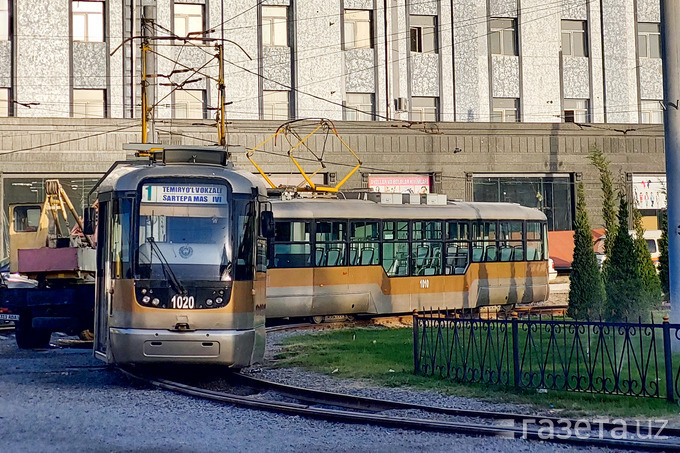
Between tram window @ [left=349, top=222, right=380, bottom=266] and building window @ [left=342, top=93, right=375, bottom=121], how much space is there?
13602 mm

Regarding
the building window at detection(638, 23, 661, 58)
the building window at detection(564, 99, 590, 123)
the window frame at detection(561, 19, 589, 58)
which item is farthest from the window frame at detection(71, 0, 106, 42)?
the building window at detection(638, 23, 661, 58)

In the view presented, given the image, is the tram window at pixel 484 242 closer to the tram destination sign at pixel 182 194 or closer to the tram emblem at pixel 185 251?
the tram destination sign at pixel 182 194

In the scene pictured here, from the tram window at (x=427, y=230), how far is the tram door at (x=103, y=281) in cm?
1248

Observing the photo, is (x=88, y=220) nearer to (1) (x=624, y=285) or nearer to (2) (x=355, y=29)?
(1) (x=624, y=285)

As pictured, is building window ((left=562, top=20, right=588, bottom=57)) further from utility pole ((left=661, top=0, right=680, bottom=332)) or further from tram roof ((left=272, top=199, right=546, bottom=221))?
utility pole ((left=661, top=0, right=680, bottom=332))

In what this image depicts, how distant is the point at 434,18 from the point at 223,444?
104 ft

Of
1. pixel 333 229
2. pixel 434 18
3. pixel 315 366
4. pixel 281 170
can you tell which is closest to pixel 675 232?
pixel 315 366

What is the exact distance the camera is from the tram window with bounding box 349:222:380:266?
24469mm

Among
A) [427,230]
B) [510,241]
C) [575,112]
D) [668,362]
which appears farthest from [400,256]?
[575,112]

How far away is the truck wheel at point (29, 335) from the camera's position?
18719 mm

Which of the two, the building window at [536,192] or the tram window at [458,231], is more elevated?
the building window at [536,192]

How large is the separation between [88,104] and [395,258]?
15.3 metres

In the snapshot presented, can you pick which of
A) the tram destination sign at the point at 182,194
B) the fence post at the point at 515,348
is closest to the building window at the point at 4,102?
the tram destination sign at the point at 182,194

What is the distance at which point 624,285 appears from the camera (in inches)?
740
